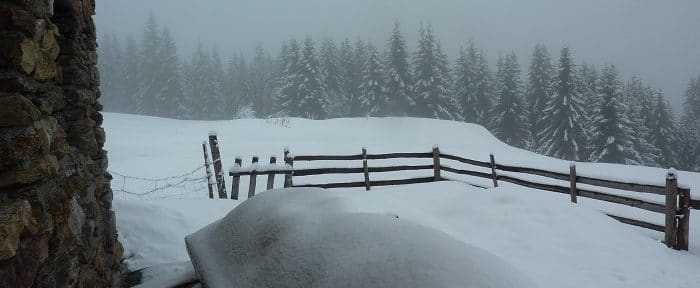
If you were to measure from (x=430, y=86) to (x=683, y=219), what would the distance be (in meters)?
Result: 37.1

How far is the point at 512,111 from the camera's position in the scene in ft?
138

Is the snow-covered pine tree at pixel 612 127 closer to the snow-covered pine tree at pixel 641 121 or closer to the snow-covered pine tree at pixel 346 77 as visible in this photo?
the snow-covered pine tree at pixel 641 121

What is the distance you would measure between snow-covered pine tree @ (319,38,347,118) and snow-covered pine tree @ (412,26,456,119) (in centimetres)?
1147

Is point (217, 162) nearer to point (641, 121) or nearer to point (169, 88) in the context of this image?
point (641, 121)

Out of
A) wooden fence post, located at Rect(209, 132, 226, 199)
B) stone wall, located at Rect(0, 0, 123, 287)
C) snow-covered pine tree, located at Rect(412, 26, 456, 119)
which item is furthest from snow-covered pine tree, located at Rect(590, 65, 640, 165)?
→ stone wall, located at Rect(0, 0, 123, 287)

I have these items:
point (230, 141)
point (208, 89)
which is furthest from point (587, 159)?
point (208, 89)

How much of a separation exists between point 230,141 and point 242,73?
46.4 meters

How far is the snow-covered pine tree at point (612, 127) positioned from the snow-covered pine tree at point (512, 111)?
8659 mm

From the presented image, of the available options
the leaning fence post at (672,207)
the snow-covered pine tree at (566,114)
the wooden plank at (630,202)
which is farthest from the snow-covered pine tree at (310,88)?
the leaning fence post at (672,207)

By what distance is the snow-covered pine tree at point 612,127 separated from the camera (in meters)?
33.5

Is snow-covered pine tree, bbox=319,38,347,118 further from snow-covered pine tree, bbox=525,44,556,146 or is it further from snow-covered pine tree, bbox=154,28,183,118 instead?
snow-covered pine tree, bbox=525,44,556,146

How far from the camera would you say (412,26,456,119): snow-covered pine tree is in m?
43.0

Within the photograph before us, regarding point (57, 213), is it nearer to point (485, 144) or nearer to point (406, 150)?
point (406, 150)

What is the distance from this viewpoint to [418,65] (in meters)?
43.9
